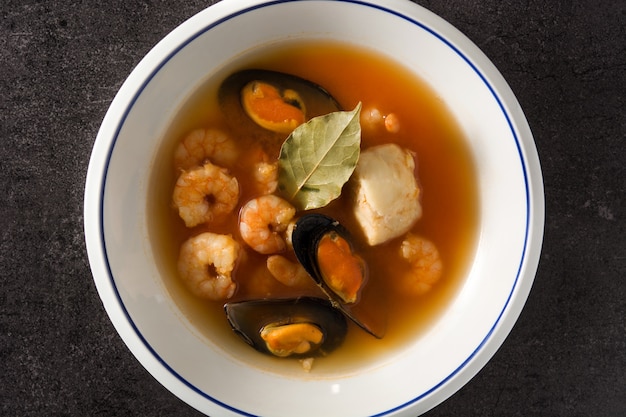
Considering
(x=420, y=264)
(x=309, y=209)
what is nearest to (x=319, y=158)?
(x=309, y=209)

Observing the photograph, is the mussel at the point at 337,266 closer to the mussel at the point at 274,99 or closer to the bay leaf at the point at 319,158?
the bay leaf at the point at 319,158

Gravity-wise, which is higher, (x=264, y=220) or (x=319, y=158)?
(x=319, y=158)

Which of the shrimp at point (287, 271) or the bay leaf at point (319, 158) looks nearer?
the bay leaf at point (319, 158)

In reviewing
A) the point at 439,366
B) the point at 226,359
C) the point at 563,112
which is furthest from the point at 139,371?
the point at 563,112

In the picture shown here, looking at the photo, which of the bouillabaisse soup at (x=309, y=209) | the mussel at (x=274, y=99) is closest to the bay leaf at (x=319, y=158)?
the bouillabaisse soup at (x=309, y=209)

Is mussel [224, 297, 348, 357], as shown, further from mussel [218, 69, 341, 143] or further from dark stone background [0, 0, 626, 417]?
mussel [218, 69, 341, 143]

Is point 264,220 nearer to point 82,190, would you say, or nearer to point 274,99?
point 274,99
